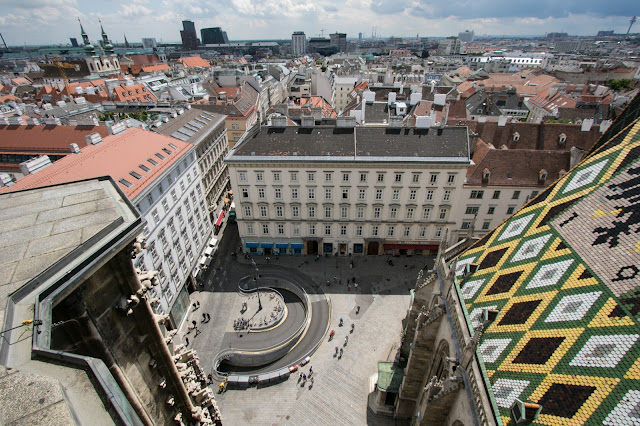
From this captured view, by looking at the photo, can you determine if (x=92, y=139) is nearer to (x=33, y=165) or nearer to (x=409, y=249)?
(x=33, y=165)

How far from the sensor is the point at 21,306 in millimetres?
6504

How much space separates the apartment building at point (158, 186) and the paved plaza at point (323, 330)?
463 centimetres

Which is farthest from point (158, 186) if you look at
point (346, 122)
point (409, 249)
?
point (409, 249)

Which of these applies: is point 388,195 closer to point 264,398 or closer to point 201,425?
point 264,398

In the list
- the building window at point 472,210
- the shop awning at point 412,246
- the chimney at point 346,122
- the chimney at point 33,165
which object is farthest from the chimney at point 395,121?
the chimney at point 33,165

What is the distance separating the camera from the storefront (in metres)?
48.8

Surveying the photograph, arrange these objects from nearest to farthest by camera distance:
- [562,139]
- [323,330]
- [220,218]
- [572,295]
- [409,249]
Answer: [572,295] → [323,330] → [409,249] → [562,139] → [220,218]

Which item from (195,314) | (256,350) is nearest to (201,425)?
(256,350)

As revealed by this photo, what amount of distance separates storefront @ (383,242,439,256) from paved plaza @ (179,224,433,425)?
99 centimetres

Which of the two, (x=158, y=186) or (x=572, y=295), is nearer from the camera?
(x=572, y=295)

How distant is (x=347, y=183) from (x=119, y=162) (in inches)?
1027

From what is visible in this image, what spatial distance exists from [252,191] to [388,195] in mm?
18246

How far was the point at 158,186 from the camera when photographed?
117 feet

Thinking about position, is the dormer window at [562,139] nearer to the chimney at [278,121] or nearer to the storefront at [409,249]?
the storefront at [409,249]
